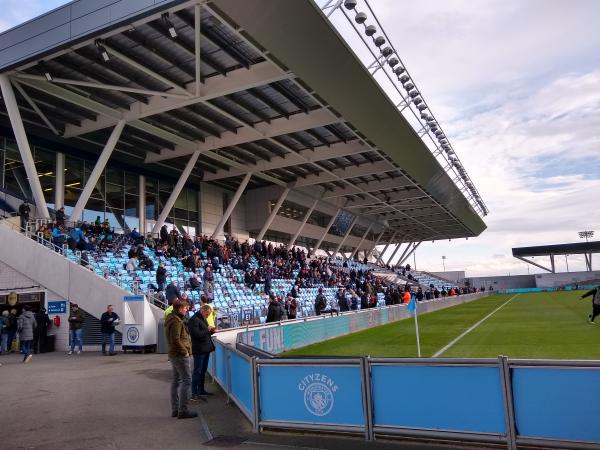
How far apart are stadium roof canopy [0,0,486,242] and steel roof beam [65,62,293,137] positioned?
0.15 ft

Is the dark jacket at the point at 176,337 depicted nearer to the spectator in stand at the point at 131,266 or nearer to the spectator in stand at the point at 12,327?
the spectator in stand at the point at 12,327

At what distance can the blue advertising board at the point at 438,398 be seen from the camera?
505cm

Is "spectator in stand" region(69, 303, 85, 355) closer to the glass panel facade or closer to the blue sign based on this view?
the blue sign

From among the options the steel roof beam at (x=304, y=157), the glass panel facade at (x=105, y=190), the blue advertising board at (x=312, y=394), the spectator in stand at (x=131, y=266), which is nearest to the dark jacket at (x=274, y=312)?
the spectator in stand at (x=131, y=266)

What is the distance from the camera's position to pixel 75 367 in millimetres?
13078

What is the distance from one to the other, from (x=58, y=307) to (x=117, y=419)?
475 inches

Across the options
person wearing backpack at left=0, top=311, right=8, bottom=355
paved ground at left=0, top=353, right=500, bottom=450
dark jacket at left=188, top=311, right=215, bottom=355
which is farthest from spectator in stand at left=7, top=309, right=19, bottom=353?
dark jacket at left=188, top=311, right=215, bottom=355

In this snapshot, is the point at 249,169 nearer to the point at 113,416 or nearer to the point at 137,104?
the point at 137,104

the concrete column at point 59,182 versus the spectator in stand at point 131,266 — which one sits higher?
the concrete column at point 59,182

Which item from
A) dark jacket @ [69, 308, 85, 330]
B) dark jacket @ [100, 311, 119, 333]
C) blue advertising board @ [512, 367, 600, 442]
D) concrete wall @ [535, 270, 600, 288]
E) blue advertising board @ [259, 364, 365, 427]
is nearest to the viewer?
blue advertising board @ [512, 367, 600, 442]

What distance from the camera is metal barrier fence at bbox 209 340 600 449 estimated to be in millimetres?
4703

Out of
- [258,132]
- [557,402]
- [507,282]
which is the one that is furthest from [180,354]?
[507,282]

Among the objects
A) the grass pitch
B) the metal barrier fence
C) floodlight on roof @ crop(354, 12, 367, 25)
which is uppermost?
floodlight on roof @ crop(354, 12, 367, 25)

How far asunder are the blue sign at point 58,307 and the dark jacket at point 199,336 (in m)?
11.3
